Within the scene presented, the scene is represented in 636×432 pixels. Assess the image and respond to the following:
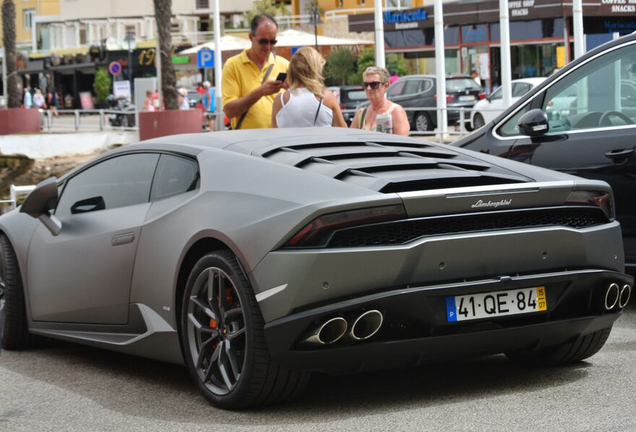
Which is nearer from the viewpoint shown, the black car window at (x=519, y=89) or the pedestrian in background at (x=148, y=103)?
the black car window at (x=519, y=89)

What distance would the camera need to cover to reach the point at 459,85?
36469 millimetres

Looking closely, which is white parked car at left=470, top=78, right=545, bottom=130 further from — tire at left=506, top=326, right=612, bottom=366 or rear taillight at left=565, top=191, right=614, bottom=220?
rear taillight at left=565, top=191, right=614, bottom=220

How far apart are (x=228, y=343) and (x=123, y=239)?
1.05 metres

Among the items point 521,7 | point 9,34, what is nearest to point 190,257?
point 521,7

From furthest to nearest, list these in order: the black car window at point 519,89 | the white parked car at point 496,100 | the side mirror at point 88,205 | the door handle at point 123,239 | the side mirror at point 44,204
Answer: the black car window at point 519,89 → the white parked car at point 496,100 → the side mirror at point 44,204 → the side mirror at point 88,205 → the door handle at point 123,239

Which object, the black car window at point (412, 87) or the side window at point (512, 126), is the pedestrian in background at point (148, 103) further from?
the side window at point (512, 126)

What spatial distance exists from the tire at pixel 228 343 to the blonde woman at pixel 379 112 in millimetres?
4045

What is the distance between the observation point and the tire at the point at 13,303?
23.4 ft

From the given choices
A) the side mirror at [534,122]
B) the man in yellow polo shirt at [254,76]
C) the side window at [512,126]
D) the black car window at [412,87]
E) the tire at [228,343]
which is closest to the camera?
the tire at [228,343]

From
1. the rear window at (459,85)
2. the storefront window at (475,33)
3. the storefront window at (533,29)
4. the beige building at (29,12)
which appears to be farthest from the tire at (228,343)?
the beige building at (29,12)

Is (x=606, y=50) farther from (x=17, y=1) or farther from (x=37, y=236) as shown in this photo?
Result: (x=17, y=1)

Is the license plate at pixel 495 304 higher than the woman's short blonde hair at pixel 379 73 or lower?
lower

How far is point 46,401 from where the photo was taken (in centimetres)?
576

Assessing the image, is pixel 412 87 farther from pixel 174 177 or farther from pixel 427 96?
pixel 174 177
